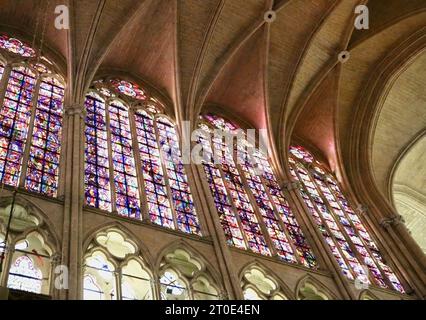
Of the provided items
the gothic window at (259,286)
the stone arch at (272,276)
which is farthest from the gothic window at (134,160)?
the gothic window at (259,286)

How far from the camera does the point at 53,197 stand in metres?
11.7

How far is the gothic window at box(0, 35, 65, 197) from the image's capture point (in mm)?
12195

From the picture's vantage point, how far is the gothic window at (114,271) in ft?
34.7

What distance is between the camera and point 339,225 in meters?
16.5

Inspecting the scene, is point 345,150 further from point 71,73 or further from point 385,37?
point 71,73

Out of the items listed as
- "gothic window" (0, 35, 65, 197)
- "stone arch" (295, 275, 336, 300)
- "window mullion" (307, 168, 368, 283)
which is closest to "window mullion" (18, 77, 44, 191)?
"gothic window" (0, 35, 65, 197)

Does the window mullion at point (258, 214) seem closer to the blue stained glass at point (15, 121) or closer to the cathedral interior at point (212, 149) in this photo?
the cathedral interior at point (212, 149)

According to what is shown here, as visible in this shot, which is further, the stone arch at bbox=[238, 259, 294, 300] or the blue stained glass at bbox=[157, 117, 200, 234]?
the blue stained glass at bbox=[157, 117, 200, 234]

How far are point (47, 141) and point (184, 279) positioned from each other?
4.38m

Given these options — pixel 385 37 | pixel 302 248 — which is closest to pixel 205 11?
pixel 385 37

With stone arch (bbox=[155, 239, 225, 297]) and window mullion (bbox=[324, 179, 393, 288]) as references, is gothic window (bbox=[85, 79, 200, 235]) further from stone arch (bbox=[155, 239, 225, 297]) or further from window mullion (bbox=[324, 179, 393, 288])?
window mullion (bbox=[324, 179, 393, 288])

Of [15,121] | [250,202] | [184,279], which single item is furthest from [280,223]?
[15,121]

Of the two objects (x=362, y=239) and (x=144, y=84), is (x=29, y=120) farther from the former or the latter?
(x=362, y=239)

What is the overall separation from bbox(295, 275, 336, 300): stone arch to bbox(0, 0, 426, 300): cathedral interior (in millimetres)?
29
